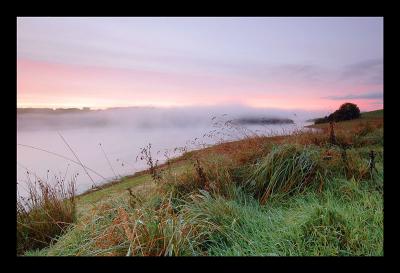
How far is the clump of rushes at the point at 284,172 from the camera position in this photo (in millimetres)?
3443

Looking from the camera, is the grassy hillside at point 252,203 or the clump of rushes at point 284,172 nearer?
the grassy hillside at point 252,203

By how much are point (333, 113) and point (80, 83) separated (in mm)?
1860

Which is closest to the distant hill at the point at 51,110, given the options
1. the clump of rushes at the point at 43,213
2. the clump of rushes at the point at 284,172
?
the clump of rushes at the point at 43,213

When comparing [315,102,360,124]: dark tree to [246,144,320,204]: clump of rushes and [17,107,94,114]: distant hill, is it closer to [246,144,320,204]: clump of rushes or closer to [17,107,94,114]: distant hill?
[246,144,320,204]: clump of rushes

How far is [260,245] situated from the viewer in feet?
9.77

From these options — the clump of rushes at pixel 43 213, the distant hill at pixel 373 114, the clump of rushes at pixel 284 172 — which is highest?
the distant hill at pixel 373 114

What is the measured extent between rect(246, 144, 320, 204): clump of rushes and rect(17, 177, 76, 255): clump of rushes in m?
1.33

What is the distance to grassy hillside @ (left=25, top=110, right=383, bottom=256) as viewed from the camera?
9.70 ft

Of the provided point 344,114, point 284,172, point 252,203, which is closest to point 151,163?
point 252,203

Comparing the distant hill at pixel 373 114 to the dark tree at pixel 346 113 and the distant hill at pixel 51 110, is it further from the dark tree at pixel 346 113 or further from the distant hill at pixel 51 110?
the distant hill at pixel 51 110

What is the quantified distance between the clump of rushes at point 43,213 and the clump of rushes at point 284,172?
1.33 m

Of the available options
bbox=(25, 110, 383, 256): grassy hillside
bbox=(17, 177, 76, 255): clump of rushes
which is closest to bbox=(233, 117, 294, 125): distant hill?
bbox=(25, 110, 383, 256): grassy hillside
